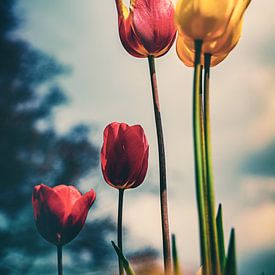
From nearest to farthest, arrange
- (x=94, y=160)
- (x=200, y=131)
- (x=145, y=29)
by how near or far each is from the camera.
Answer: (x=200, y=131) → (x=145, y=29) → (x=94, y=160)

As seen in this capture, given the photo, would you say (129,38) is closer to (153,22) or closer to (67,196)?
(153,22)

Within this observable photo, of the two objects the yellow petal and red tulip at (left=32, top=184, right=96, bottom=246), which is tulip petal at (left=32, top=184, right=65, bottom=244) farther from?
the yellow petal

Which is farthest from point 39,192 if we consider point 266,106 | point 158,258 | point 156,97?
point 266,106

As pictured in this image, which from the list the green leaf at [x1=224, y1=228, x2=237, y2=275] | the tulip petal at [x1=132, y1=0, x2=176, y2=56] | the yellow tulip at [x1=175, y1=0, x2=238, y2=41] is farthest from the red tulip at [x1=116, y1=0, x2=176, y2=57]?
the green leaf at [x1=224, y1=228, x2=237, y2=275]

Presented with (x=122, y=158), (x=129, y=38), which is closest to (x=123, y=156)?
(x=122, y=158)

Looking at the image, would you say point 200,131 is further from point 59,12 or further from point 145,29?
point 59,12

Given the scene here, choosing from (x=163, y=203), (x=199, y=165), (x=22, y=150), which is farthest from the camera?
(x=22, y=150)
